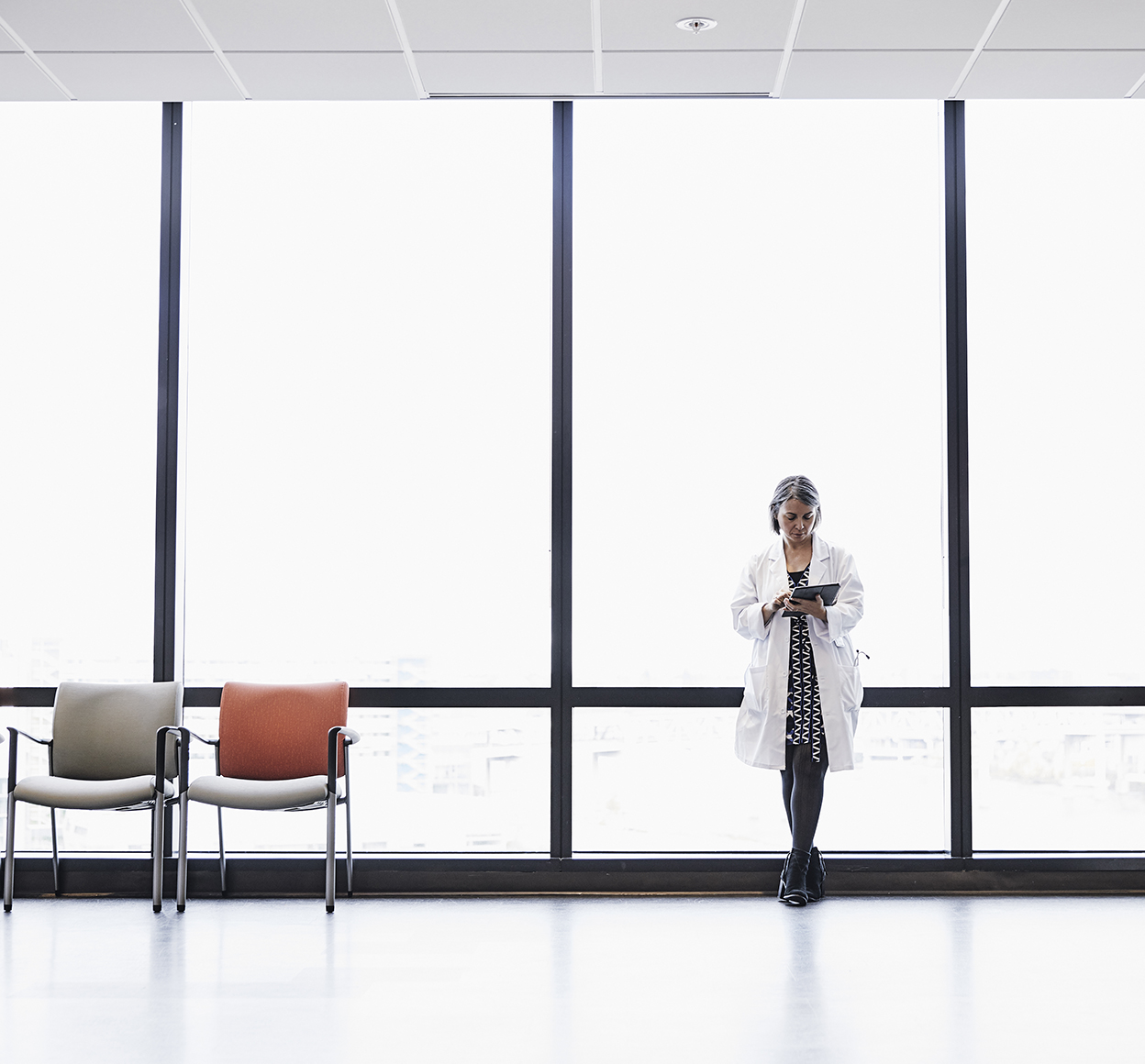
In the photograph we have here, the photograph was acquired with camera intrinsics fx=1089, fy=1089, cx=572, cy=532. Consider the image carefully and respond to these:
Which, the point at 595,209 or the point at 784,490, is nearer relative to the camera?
the point at 784,490

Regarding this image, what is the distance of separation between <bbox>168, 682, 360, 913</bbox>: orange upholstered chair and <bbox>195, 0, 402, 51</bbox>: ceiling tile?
8.02 ft

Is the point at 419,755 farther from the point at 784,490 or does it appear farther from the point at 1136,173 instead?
the point at 1136,173

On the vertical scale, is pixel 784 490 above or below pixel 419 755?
above

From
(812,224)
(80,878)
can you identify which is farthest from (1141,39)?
(80,878)

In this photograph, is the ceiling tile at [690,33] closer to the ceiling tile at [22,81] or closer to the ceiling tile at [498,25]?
the ceiling tile at [498,25]

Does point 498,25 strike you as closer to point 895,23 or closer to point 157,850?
point 895,23

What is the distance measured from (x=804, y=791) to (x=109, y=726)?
9.26ft

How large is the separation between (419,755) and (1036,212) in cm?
356

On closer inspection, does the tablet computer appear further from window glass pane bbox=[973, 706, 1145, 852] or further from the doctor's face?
window glass pane bbox=[973, 706, 1145, 852]

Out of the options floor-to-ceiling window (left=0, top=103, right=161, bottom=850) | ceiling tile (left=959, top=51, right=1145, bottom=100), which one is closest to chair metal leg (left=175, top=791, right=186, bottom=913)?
floor-to-ceiling window (left=0, top=103, right=161, bottom=850)

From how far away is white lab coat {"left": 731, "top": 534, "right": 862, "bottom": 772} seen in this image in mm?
4254

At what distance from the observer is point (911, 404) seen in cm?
473

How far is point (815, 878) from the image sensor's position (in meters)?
4.36

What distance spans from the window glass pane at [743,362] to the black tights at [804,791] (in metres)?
0.51
